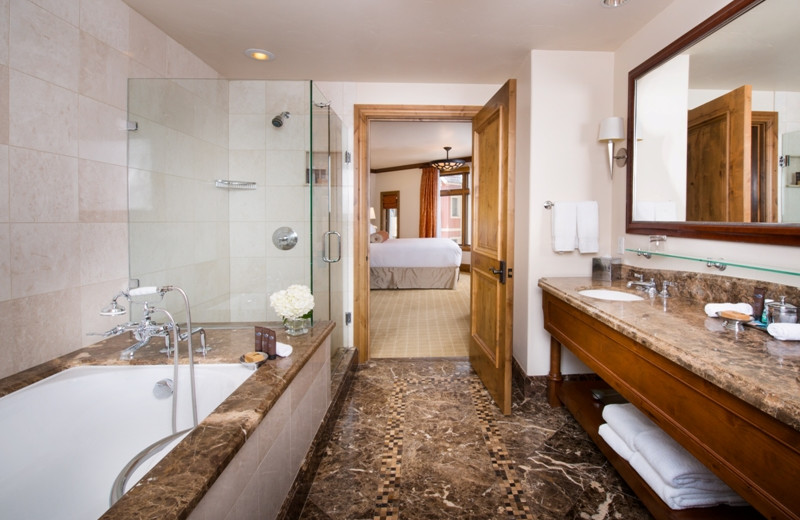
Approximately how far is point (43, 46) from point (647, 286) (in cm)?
291

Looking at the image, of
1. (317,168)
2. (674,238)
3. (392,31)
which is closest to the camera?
(674,238)

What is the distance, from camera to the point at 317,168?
7.80ft

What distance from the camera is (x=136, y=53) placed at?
2043 millimetres

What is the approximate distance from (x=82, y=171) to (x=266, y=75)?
1680 millimetres

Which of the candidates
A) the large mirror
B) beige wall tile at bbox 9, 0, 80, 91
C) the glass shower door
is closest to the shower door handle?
the glass shower door

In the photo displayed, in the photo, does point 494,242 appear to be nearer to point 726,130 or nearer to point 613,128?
point 613,128

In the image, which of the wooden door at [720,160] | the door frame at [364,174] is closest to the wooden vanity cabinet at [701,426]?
the wooden door at [720,160]

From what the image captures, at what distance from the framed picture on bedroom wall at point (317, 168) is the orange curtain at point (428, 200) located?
6.92 meters

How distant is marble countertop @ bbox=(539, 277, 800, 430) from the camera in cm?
85

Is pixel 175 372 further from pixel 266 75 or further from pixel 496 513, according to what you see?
pixel 266 75

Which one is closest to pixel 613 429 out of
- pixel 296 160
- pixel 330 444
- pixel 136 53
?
pixel 330 444

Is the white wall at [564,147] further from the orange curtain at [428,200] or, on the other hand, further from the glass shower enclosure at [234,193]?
the orange curtain at [428,200]

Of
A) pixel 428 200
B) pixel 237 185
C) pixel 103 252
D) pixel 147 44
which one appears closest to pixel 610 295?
pixel 237 185

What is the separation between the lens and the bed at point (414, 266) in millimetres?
6602
